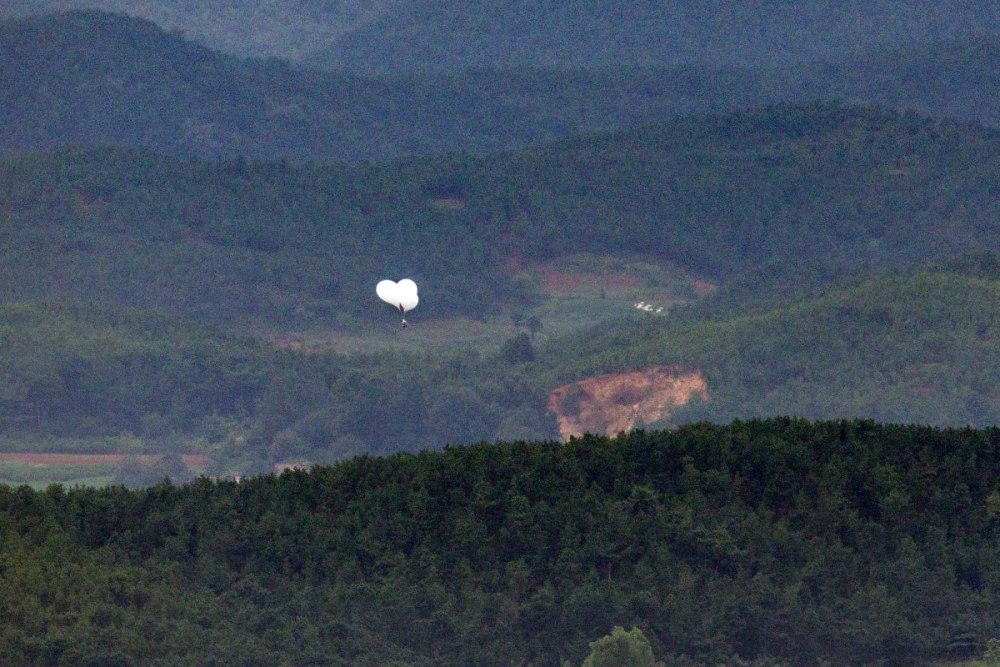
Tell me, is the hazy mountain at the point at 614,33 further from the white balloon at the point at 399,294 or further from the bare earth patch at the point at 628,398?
the white balloon at the point at 399,294

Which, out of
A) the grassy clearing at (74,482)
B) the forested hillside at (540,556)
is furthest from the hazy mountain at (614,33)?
the forested hillside at (540,556)

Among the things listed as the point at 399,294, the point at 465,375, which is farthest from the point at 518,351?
the point at 399,294

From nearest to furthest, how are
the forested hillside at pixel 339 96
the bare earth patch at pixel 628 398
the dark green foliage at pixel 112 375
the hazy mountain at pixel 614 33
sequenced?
the bare earth patch at pixel 628 398 < the dark green foliage at pixel 112 375 < the forested hillside at pixel 339 96 < the hazy mountain at pixel 614 33

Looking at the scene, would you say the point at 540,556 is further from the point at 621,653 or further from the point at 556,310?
the point at 556,310

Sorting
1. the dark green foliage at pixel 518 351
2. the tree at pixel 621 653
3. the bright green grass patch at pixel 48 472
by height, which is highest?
the dark green foliage at pixel 518 351

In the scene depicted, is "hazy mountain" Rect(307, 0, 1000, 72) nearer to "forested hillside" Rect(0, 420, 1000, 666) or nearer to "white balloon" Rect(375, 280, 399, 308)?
"white balloon" Rect(375, 280, 399, 308)

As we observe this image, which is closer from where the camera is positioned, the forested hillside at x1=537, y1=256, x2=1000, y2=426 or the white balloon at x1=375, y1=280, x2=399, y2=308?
the white balloon at x1=375, y1=280, x2=399, y2=308

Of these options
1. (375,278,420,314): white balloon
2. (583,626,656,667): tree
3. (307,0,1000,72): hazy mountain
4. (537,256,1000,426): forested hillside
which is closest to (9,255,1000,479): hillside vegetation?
(537,256,1000,426): forested hillside
